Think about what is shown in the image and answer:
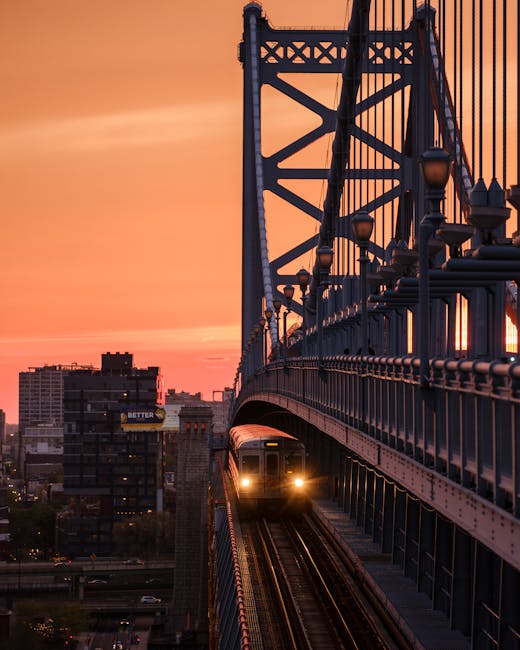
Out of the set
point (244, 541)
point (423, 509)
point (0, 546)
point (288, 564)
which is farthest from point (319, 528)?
point (0, 546)

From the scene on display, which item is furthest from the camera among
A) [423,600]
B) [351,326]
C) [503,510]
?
[351,326]

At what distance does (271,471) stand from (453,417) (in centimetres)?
3819

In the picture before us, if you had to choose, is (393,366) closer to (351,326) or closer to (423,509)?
(423,509)

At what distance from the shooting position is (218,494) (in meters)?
82.9

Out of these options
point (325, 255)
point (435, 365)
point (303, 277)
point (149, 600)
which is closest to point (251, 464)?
point (303, 277)

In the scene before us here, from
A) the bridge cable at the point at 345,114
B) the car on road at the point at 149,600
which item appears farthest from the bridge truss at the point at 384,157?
the car on road at the point at 149,600

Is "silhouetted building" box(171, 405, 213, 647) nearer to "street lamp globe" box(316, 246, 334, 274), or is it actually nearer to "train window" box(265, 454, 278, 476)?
"train window" box(265, 454, 278, 476)

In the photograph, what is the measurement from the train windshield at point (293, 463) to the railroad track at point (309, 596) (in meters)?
2.11

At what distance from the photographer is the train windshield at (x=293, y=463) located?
55156 mm

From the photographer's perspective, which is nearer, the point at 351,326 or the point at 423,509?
the point at 423,509

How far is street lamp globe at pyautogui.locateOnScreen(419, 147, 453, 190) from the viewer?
17219 millimetres

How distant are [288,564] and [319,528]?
28.8 feet

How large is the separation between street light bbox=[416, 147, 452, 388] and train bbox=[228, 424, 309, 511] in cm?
3578

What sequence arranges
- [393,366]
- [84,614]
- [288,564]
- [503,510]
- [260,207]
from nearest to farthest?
[503,510], [393,366], [288,564], [260,207], [84,614]
